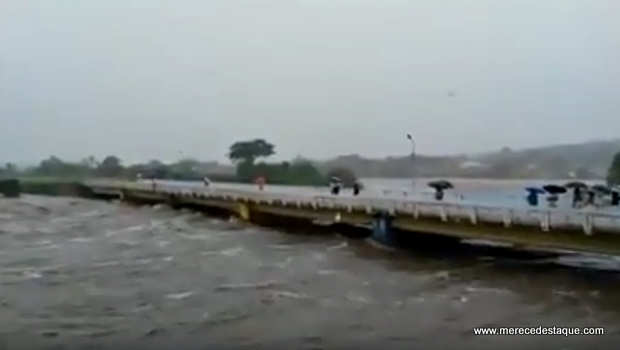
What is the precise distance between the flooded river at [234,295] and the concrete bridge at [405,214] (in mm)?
157

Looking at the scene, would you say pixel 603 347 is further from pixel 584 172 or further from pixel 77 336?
pixel 77 336

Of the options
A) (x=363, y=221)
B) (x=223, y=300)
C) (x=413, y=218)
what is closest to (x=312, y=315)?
(x=223, y=300)

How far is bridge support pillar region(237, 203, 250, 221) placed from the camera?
206 inches

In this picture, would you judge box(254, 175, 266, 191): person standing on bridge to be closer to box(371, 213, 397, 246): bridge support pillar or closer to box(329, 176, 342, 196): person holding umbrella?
box(329, 176, 342, 196): person holding umbrella

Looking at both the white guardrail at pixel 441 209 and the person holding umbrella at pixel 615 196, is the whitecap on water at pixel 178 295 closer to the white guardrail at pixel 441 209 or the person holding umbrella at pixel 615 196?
the white guardrail at pixel 441 209

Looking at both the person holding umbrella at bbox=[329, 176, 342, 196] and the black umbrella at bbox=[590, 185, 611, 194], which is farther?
the person holding umbrella at bbox=[329, 176, 342, 196]

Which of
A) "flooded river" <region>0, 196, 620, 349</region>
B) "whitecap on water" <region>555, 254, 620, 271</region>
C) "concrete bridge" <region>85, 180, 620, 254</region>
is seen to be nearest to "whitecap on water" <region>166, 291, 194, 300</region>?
"flooded river" <region>0, 196, 620, 349</region>

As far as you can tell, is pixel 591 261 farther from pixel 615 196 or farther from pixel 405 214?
pixel 405 214

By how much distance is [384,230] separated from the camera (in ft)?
18.5

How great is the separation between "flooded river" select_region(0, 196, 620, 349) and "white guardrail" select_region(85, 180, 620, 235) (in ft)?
0.79

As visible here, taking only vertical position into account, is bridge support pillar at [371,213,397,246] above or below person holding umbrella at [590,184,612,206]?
below

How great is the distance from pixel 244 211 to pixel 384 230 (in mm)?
989

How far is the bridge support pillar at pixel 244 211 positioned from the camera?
5.23 meters

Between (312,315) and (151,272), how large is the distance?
2.21 feet
